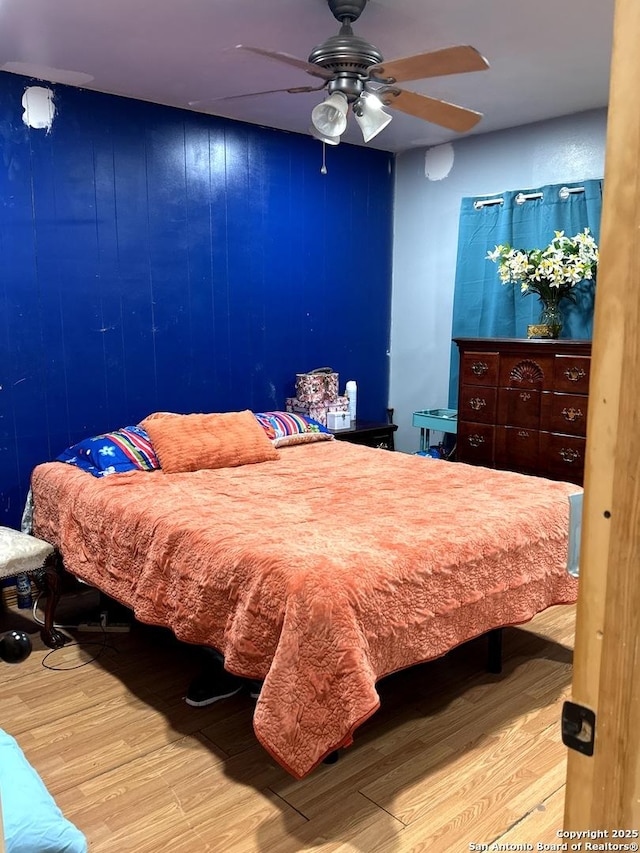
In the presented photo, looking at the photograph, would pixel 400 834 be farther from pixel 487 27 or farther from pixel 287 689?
pixel 487 27

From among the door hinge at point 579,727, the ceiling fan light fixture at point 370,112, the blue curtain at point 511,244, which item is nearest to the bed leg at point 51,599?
the ceiling fan light fixture at point 370,112

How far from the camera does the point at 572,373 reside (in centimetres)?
365

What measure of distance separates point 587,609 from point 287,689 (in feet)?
4.11

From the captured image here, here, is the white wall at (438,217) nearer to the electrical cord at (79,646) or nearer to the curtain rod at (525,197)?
the curtain rod at (525,197)

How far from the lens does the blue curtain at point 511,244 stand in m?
3.97

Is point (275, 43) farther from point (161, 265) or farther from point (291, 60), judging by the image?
point (161, 265)

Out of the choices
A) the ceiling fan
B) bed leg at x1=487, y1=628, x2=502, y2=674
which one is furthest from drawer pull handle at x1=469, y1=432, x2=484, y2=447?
the ceiling fan

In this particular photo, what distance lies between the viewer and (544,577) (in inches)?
100

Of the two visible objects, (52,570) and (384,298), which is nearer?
(52,570)

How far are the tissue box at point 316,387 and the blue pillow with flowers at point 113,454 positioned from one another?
122 cm

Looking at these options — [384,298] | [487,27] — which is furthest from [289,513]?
[384,298]

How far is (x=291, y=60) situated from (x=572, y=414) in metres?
2.30

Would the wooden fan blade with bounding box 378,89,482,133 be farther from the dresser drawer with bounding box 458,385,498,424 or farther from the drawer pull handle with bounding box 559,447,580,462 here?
the drawer pull handle with bounding box 559,447,580,462

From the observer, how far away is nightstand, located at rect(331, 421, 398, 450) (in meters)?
4.36
